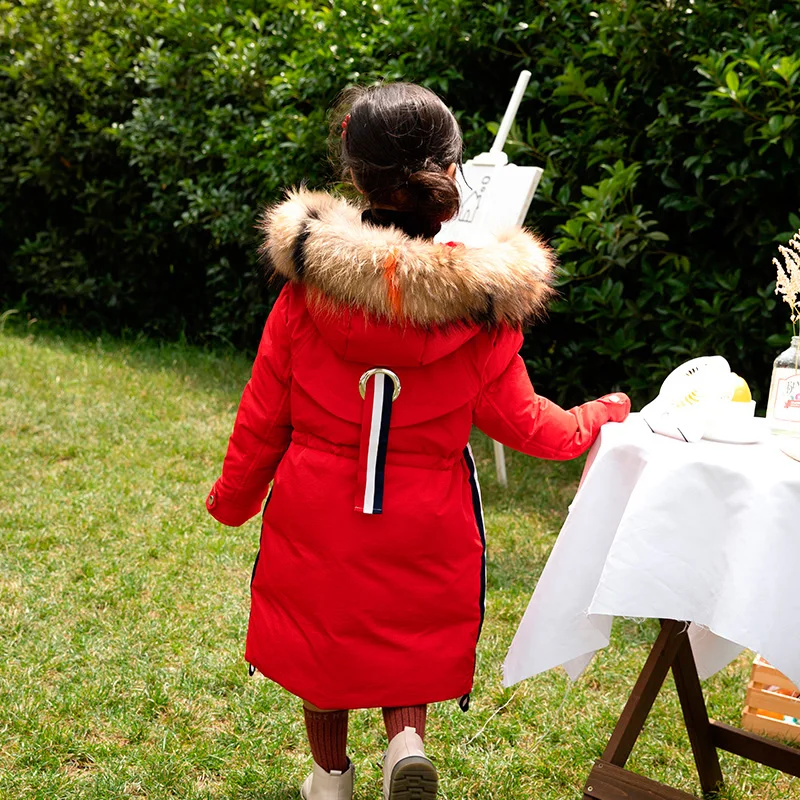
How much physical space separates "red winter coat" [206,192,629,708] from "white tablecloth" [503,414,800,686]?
15 cm

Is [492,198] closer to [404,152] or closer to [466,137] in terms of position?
[466,137]

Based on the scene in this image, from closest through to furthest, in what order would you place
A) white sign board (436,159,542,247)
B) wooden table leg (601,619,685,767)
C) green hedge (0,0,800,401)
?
wooden table leg (601,619,685,767) → white sign board (436,159,542,247) → green hedge (0,0,800,401)

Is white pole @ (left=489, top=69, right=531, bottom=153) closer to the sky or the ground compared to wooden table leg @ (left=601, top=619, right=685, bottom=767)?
closer to the sky

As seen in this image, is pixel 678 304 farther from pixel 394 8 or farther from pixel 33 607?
pixel 33 607

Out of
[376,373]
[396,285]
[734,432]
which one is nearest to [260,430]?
[376,373]

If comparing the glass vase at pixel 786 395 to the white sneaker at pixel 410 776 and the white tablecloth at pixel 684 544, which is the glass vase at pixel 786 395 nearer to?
the white tablecloth at pixel 684 544

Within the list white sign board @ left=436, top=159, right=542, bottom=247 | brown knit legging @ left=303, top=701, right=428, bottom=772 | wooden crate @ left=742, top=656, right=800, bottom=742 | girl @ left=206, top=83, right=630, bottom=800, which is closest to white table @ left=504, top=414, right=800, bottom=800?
girl @ left=206, top=83, right=630, bottom=800

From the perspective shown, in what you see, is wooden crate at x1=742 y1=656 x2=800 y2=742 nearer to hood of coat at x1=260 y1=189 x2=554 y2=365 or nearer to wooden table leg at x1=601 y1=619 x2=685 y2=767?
wooden table leg at x1=601 y1=619 x2=685 y2=767

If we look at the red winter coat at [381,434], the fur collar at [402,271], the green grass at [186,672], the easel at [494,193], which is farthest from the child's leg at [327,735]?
the easel at [494,193]

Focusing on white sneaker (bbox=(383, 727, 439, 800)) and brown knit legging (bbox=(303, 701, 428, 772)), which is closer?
white sneaker (bbox=(383, 727, 439, 800))

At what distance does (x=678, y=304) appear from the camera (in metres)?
4.92

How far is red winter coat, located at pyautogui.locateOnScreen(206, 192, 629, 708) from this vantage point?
6.32 ft

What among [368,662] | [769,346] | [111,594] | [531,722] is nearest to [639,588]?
[368,662]

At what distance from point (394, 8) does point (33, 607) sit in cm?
376
